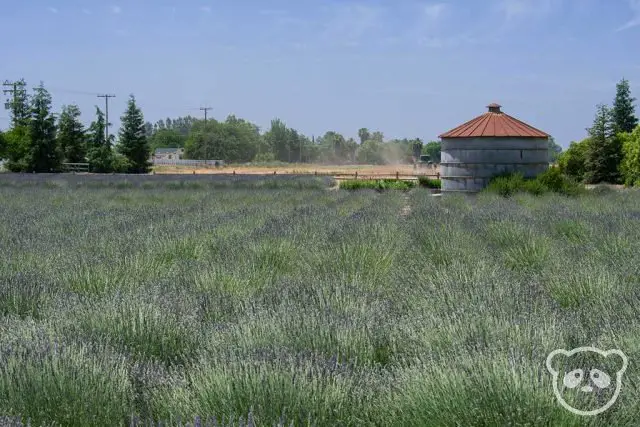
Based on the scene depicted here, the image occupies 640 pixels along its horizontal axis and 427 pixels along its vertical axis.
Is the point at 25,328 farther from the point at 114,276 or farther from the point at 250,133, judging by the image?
the point at 250,133

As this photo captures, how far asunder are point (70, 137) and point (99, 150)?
14.3 ft

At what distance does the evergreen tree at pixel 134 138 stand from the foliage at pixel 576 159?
108ft

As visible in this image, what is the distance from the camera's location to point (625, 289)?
5.46 metres

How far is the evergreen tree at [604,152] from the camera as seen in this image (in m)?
37.9

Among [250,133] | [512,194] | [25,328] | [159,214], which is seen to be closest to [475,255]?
[25,328]

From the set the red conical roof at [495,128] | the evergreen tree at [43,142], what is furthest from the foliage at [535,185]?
the evergreen tree at [43,142]

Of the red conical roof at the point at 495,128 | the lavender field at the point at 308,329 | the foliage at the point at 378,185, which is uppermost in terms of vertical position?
the red conical roof at the point at 495,128

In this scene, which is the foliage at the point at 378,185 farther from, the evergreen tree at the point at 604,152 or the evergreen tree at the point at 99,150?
the evergreen tree at the point at 99,150

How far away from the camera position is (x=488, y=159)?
23141 mm

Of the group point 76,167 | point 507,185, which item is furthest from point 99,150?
point 507,185

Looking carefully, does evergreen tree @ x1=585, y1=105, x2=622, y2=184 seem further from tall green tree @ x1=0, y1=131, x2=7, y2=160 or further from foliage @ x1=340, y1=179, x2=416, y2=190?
tall green tree @ x1=0, y1=131, x2=7, y2=160

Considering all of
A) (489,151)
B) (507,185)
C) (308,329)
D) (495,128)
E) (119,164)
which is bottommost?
(308,329)

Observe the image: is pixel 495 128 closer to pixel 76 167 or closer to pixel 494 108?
pixel 494 108

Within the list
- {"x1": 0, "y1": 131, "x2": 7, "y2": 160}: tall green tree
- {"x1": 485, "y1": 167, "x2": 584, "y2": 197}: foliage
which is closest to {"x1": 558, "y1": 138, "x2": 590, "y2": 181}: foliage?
{"x1": 485, "y1": 167, "x2": 584, "y2": 197}: foliage
